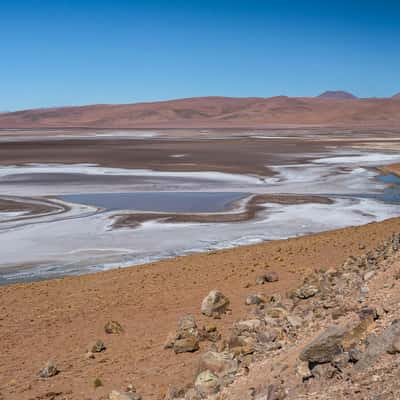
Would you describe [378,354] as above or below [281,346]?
above

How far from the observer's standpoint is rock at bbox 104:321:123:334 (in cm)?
828

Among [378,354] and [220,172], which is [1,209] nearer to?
[220,172]

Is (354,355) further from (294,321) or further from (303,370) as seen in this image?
(294,321)

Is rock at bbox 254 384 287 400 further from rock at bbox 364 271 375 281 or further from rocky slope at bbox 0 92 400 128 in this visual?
rocky slope at bbox 0 92 400 128

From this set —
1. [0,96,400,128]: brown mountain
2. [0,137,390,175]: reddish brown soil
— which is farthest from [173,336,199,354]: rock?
[0,96,400,128]: brown mountain

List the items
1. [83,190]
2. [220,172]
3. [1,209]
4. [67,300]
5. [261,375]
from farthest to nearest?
[220,172] < [83,190] < [1,209] < [67,300] < [261,375]

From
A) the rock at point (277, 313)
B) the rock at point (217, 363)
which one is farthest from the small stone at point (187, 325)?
the rock at point (217, 363)

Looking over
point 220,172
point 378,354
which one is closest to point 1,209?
point 220,172

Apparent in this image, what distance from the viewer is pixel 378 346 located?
4.64 meters

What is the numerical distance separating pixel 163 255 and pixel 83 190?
1124 centimetres

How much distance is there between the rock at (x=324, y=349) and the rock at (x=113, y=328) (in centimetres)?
374

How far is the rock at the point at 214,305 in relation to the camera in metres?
8.65

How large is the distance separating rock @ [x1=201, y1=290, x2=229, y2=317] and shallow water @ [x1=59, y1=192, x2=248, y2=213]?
11.2m

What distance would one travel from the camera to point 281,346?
237 inches
